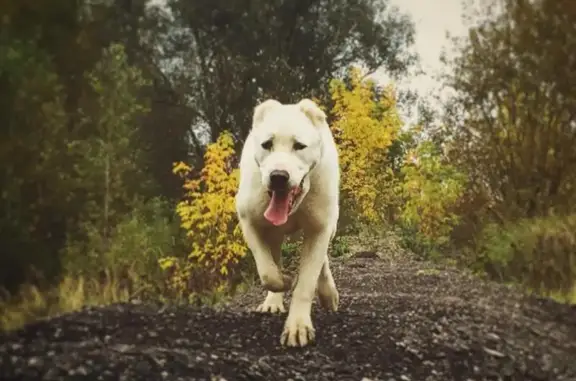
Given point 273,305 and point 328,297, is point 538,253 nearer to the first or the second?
point 328,297

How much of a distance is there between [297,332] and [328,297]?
1.84ft

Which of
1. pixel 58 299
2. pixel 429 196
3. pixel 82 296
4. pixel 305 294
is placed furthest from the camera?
pixel 429 196

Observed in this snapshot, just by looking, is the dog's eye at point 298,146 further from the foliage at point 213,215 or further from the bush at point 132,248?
the foliage at point 213,215

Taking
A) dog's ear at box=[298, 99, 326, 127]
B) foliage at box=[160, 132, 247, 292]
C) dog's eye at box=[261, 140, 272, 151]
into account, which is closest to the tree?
foliage at box=[160, 132, 247, 292]

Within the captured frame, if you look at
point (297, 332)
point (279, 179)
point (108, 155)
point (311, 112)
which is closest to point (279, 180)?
point (279, 179)

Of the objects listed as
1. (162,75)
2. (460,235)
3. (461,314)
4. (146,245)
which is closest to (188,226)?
(146,245)

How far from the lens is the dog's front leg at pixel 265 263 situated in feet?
9.94

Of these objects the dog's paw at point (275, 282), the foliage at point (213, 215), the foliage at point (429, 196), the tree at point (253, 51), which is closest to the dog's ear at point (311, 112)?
the dog's paw at point (275, 282)

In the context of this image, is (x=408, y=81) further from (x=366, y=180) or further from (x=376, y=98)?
(x=366, y=180)

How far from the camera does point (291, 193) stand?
9.34 ft

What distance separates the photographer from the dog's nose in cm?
271

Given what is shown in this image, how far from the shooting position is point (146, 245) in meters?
4.44

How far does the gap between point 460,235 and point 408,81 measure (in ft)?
3.89

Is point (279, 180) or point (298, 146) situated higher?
point (298, 146)
